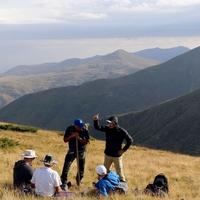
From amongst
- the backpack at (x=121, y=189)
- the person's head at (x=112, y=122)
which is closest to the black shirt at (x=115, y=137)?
the person's head at (x=112, y=122)

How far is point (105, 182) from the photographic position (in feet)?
46.3

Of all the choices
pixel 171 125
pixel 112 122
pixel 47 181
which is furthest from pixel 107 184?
pixel 171 125

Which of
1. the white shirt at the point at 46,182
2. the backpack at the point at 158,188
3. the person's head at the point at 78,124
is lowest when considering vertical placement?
the backpack at the point at 158,188

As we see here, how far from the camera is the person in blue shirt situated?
13799 millimetres

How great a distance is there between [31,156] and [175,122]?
118256 mm

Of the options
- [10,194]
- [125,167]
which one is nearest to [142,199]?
[10,194]

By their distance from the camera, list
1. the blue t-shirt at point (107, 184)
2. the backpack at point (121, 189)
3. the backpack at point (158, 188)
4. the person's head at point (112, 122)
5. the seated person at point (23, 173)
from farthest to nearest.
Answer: the person's head at point (112, 122) → the backpack at point (158, 188) → the backpack at point (121, 189) → the seated person at point (23, 173) → the blue t-shirt at point (107, 184)

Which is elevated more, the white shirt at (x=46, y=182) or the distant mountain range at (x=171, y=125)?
the distant mountain range at (x=171, y=125)

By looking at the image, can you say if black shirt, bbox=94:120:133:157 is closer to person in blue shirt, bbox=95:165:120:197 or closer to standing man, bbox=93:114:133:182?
standing man, bbox=93:114:133:182

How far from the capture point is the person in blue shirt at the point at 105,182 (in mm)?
13799

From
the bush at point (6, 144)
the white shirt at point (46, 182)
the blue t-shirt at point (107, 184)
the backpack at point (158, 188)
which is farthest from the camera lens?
the bush at point (6, 144)

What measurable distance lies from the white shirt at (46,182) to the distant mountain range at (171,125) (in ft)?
272

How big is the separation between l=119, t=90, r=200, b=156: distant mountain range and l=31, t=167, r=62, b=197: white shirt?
272 feet

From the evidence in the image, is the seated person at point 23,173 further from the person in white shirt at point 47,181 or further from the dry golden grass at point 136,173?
the person in white shirt at point 47,181
